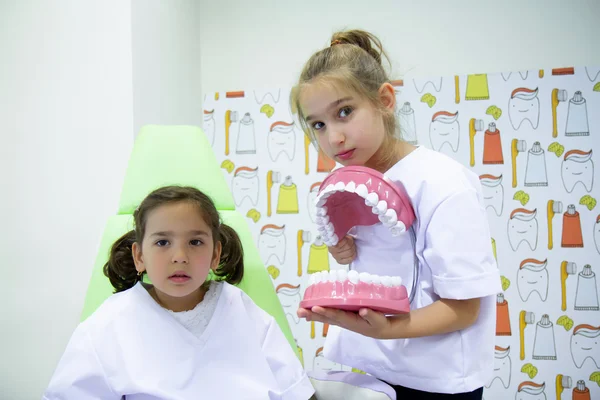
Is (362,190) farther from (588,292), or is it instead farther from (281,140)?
(588,292)

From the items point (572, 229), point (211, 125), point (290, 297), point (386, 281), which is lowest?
point (290, 297)

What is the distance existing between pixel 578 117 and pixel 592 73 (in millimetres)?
197

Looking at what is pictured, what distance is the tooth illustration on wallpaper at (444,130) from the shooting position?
2303 millimetres

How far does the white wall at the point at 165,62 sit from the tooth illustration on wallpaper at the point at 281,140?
0.37m

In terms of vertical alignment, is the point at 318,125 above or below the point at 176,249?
above

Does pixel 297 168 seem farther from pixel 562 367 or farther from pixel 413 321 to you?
pixel 413 321

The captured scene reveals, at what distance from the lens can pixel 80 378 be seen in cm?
93

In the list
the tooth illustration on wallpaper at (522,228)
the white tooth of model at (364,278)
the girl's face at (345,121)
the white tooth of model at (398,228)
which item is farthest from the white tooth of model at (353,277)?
the tooth illustration on wallpaper at (522,228)

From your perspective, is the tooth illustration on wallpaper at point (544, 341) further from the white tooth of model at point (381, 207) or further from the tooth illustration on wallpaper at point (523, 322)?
the white tooth of model at point (381, 207)

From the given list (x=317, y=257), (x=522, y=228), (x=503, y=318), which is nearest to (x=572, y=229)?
(x=522, y=228)

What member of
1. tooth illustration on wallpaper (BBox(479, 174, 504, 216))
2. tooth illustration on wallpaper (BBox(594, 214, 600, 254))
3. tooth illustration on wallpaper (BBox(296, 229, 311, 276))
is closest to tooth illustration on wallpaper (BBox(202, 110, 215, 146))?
tooth illustration on wallpaper (BBox(296, 229, 311, 276))

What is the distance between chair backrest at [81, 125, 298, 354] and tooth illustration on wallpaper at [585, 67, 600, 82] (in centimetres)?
177

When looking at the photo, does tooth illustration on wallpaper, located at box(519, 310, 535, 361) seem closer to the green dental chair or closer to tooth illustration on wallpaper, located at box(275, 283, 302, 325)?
tooth illustration on wallpaper, located at box(275, 283, 302, 325)

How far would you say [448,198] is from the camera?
0.82 metres
